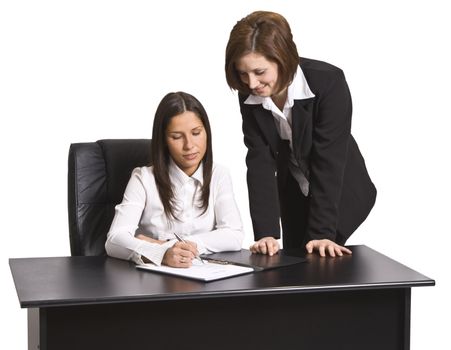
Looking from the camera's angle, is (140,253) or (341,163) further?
(341,163)

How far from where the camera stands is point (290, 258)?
10.1 feet

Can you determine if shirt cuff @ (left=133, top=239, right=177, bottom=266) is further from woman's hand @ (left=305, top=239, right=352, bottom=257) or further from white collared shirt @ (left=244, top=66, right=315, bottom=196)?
white collared shirt @ (left=244, top=66, right=315, bottom=196)

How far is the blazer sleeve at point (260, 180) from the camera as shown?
11.0 feet

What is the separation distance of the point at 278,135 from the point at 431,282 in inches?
35.3

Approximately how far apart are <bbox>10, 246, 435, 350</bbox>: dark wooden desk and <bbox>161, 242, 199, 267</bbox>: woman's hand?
0.10m

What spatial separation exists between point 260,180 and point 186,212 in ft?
1.02

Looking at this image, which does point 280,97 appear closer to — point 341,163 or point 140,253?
point 341,163

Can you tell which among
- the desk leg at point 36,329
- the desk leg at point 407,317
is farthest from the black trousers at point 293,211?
the desk leg at point 36,329

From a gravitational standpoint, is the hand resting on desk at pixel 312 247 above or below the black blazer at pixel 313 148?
below

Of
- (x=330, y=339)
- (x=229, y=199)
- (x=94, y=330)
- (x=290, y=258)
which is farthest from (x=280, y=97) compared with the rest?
(x=94, y=330)

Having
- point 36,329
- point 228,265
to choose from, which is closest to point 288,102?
point 228,265

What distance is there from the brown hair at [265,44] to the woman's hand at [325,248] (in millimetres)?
531

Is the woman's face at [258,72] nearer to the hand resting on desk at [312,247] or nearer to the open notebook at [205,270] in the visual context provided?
the hand resting on desk at [312,247]

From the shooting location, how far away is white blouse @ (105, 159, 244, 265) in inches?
125
